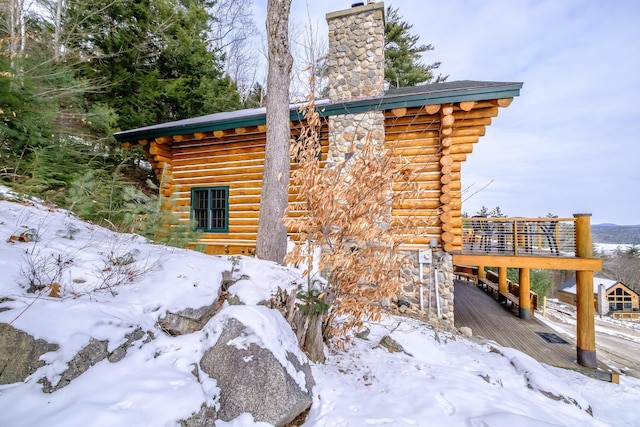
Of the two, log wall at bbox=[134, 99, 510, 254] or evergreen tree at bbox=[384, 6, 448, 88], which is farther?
evergreen tree at bbox=[384, 6, 448, 88]

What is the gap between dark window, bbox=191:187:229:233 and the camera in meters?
8.34

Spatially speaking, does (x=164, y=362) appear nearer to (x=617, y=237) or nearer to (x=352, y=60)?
(x=352, y=60)

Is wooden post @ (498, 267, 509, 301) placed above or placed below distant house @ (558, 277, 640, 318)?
above

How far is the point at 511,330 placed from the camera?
801 cm

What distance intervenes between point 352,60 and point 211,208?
18.8ft

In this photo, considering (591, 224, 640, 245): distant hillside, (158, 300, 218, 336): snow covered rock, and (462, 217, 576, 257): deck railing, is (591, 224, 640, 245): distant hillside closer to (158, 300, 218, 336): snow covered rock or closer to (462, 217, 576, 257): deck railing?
(462, 217, 576, 257): deck railing

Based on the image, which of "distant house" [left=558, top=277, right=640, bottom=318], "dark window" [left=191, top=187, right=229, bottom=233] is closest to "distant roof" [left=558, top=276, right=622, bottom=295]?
"distant house" [left=558, top=277, right=640, bottom=318]

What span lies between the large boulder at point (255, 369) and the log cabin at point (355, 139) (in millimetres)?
3647

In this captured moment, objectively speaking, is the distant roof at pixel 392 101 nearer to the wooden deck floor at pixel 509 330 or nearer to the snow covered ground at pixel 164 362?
the snow covered ground at pixel 164 362

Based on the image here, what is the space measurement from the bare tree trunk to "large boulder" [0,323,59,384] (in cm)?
323

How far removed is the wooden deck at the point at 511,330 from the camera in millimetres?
6516

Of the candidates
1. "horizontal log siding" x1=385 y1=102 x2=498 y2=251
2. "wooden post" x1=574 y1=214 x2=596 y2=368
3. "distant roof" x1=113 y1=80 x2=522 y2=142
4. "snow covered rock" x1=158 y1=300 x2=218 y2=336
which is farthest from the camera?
"horizontal log siding" x1=385 y1=102 x2=498 y2=251

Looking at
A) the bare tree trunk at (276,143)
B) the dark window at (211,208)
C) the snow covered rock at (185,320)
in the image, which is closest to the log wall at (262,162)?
the dark window at (211,208)

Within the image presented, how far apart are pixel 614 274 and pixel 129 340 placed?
46380mm
